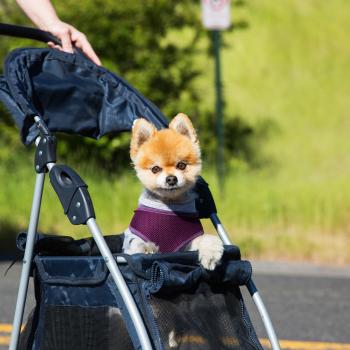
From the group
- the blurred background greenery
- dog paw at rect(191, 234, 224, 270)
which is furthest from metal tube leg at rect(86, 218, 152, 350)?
the blurred background greenery

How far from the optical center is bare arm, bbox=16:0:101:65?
4770 mm


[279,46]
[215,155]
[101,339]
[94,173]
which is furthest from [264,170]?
[101,339]

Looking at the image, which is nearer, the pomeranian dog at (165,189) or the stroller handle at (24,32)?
the pomeranian dog at (165,189)

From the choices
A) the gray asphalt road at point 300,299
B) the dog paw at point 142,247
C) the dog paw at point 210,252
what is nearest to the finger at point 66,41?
the dog paw at point 142,247

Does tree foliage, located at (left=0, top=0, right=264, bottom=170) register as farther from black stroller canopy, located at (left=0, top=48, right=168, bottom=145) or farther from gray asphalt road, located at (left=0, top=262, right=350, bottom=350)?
black stroller canopy, located at (left=0, top=48, right=168, bottom=145)

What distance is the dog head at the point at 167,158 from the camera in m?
4.07

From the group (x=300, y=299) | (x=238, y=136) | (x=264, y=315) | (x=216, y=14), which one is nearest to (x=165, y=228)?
(x=264, y=315)

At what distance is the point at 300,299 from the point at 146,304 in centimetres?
332

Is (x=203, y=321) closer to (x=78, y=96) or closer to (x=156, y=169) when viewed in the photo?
(x=156, y=169)

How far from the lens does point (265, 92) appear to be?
661 inches

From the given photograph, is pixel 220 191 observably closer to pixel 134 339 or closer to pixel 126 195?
pixel 126 195

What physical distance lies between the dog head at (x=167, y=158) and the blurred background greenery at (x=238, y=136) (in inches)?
140

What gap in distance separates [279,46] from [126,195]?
356 inches

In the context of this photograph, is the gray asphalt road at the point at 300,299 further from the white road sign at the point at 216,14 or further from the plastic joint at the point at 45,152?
the white road sign at the point at 216,14
